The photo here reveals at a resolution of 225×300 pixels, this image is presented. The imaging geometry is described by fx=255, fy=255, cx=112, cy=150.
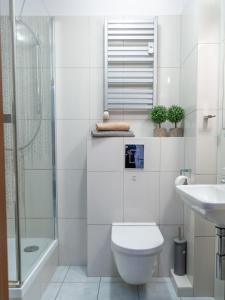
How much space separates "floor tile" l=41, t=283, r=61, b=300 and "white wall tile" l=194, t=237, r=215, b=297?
992 millimetres

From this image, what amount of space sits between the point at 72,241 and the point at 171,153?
114 cm

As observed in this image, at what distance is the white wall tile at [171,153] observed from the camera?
202 cm

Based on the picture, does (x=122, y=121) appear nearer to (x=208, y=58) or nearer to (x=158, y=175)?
(x=158, y=175)

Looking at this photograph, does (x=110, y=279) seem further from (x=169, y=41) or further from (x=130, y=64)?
(x=169, y=41)

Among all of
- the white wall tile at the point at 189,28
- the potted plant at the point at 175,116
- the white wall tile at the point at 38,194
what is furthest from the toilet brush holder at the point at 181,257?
the white wall tile at the point at 189,28

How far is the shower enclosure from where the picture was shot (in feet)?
4.73

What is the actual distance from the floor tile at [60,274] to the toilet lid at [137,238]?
0.61 metres

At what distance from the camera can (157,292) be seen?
1840 millimetres

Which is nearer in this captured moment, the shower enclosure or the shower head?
the shower enclosure

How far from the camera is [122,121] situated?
2.21 meters

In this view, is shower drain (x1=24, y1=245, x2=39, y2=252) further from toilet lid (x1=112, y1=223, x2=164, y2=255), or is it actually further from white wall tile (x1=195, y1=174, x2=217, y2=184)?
white wall tile (x1=195, y1=174, x2=217, y2=184)

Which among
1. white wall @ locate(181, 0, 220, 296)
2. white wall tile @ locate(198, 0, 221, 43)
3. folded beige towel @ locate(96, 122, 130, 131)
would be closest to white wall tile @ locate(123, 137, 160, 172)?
folded beige towel @ locate(96, 122, 130, 131)

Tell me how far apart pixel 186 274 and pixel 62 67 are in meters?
1.94

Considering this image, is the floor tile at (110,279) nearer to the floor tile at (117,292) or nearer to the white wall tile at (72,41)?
the floor tile at (117,292)
